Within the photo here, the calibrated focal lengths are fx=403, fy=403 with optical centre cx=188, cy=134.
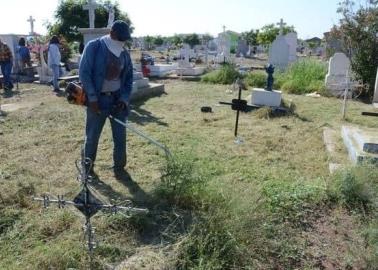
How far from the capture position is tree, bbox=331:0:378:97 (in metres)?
11.1

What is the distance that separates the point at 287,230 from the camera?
3.29 metres

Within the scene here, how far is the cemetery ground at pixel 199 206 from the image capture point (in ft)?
9.20

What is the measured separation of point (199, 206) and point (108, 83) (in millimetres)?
1652

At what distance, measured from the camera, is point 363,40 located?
1135cm

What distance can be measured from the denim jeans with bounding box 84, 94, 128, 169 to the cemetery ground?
301 mm

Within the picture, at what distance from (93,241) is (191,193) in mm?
1031

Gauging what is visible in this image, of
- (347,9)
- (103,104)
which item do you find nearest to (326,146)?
(103,104)

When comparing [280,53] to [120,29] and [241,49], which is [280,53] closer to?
[120,29]

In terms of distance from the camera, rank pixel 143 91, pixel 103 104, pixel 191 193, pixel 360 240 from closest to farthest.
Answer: pixel 360 240
pixel 191 193
pixel 103 104
pixel 143 91

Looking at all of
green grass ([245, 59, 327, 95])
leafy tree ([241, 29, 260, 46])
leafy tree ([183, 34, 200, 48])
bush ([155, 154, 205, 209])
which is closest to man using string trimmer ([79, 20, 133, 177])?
bush ([155, 154, 205, 209])

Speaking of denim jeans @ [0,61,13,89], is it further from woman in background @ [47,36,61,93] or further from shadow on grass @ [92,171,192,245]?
shadow on grass @ [92,171,192,245]

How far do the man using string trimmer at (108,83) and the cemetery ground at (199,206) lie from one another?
44 centimetres

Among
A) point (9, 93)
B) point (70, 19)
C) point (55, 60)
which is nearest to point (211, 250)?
point (55, 60)

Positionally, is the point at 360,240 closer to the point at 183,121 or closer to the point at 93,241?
the point at 93,241
